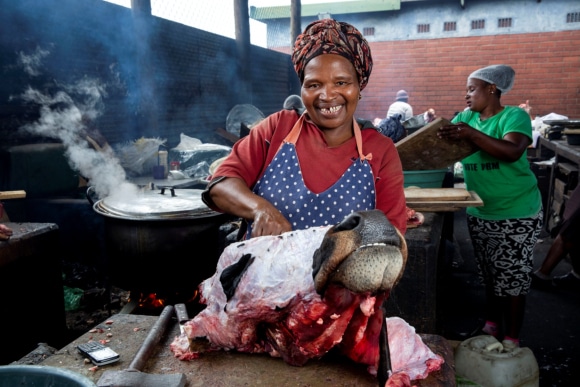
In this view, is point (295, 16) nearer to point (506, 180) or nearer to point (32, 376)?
point (506, 180)

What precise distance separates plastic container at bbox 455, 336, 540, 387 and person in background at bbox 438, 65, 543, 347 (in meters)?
0.88

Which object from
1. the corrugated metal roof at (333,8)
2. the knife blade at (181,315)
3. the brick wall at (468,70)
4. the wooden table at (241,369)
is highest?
the corrugated metal roof at (333,8)

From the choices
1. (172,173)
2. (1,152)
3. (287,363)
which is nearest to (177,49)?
(172,173)

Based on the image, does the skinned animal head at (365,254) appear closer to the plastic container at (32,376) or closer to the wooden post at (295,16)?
the plastic container at (32,376)

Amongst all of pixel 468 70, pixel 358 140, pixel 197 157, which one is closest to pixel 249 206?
pixel 358 140

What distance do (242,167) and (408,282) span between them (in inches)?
67.4

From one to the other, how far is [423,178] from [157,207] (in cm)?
250

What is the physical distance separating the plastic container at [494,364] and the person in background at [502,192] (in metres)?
0.88

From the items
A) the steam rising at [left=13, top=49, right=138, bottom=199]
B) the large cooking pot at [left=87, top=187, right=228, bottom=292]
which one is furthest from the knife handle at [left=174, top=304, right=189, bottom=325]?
the steam rising at [left=13, top=49, right=138, bottom=199]

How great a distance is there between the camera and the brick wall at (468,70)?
587 inches

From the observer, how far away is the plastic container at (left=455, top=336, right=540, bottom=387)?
3.00 meters

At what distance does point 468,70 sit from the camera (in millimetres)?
15836

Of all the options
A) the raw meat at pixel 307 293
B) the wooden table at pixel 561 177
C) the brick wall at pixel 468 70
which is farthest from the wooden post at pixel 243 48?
the raw meat at pixel 307 293

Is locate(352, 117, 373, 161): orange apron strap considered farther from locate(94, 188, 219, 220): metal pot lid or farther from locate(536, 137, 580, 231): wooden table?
locate(536, 137, 580, 231): wooden table
